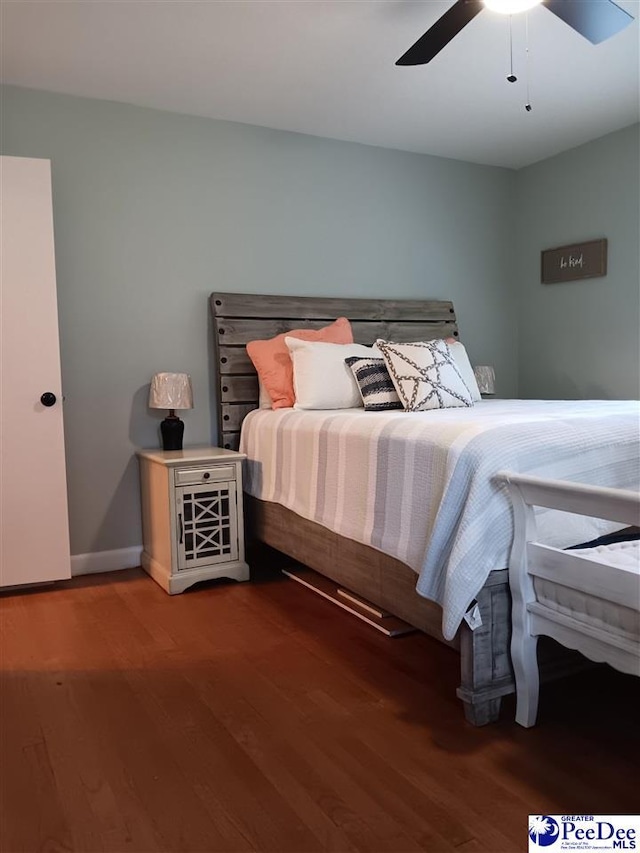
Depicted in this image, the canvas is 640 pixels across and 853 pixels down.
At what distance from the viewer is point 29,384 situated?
2.98 meters

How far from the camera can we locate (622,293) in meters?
3.96

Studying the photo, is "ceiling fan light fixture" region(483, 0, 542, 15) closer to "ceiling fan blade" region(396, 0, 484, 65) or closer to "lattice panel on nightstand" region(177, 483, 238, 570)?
"ceiling fan blade" region(396, 0, 484, 65)

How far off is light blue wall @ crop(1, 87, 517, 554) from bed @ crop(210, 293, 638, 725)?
13 centimetres

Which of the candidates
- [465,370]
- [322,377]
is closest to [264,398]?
[322,377]

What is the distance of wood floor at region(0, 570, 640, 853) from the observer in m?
1.42

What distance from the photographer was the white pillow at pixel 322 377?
10.6 feet

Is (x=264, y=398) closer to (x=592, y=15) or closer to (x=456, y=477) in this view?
(x=456, y=477)

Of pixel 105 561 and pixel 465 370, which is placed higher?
pixel 465 370

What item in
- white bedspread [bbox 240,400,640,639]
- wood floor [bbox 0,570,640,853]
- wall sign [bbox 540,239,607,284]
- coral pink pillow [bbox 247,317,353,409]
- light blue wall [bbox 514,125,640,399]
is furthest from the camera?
wall sign [bbox 540,239,607,284]

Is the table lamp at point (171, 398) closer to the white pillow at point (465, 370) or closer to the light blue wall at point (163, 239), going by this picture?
the light blue wall at point (163, 239)

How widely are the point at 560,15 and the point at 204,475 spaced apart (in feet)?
7.35

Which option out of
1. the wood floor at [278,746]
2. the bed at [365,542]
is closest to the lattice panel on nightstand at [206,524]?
the bed at [365,542]

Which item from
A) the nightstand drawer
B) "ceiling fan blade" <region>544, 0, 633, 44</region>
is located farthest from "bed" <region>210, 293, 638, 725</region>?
"ceiling fan blade" <region>544, 0, 633, 44</region>

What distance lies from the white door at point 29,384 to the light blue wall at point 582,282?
3.11 meters
